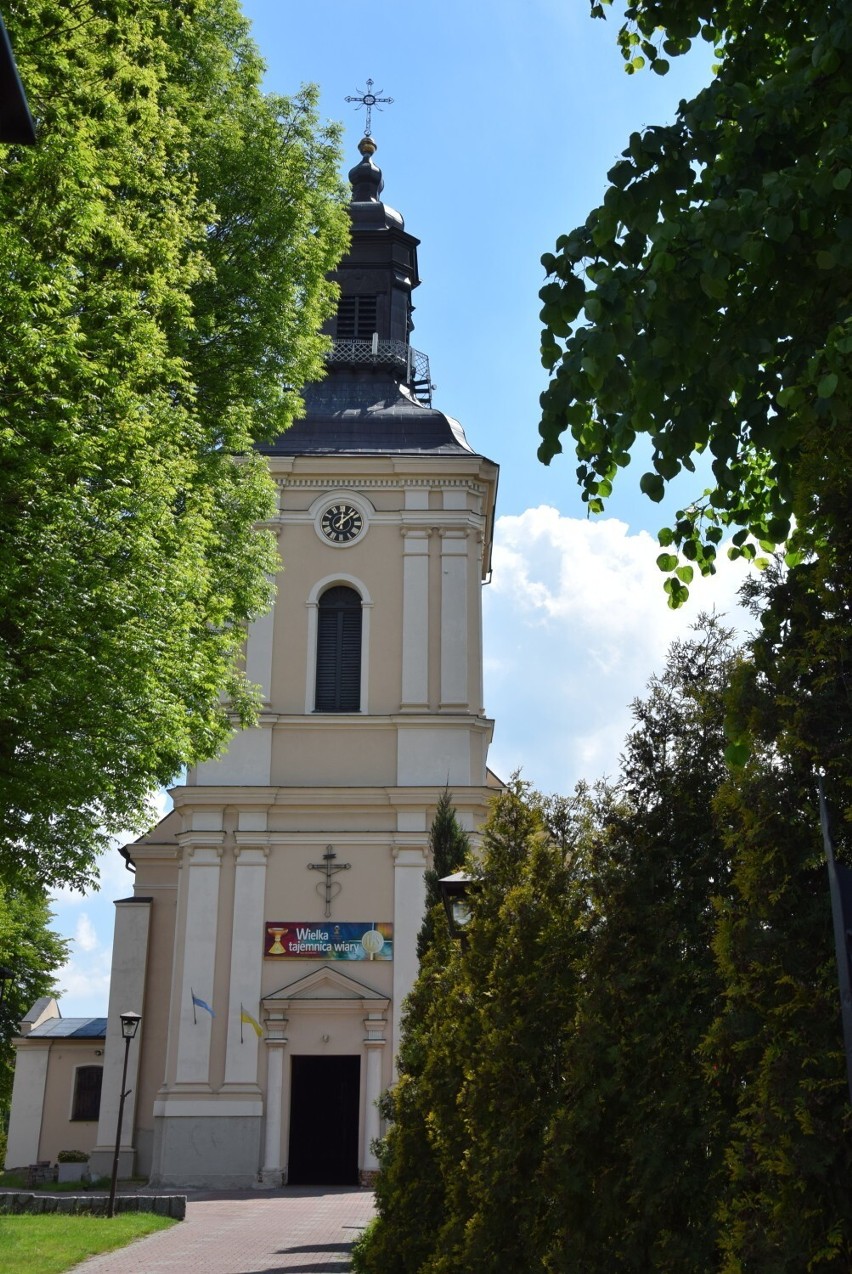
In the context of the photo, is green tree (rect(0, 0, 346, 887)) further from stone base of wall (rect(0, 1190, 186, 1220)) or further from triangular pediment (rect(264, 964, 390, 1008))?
triangular pediment (rect(264, 964, 390, 1008))

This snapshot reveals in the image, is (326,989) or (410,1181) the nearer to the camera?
(410,1181)

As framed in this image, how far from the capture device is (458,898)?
1273 cm

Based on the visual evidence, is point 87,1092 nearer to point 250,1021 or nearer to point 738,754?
point 250,1021

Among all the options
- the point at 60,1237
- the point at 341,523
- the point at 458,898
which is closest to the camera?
the point at 458,898

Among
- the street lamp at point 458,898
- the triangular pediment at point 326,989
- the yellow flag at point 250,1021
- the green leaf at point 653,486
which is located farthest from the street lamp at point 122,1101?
the green leaf at point 653,486

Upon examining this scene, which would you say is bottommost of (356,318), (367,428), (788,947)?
(788,947)

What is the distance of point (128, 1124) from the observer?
27.8m

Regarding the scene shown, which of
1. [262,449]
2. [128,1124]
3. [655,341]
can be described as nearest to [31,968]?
[128,1124]

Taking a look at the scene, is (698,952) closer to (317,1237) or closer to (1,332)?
(1,332)

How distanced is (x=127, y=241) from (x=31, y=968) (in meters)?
38.4

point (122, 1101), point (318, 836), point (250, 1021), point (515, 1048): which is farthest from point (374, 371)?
point (515, 1048)

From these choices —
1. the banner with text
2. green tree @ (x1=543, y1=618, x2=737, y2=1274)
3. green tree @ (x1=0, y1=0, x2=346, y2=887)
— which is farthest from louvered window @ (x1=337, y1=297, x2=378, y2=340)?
green tree @ (x1=543, y1=618, x2=737, y2=1274)

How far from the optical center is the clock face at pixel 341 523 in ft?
99.2

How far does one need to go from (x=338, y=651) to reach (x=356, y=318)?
32.6ft
